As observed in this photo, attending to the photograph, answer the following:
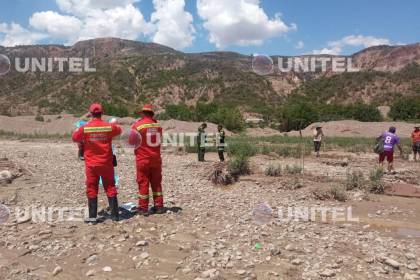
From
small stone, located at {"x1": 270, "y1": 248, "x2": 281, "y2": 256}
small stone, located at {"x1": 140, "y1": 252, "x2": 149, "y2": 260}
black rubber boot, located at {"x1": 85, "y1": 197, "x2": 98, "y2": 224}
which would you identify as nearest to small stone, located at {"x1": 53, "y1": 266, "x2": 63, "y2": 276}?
small stone, located at {"x1": 140, "y1": 252, "x2": 149, "y2": 260}

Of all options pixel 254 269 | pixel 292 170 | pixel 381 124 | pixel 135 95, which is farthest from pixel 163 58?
pixel 254 269

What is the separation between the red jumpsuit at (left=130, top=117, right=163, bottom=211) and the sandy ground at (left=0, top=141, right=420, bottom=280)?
564 mm

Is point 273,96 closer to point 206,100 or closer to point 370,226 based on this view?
point 206,100

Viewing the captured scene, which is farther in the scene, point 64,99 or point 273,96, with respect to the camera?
point 273,96

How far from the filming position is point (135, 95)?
86938 millimetres

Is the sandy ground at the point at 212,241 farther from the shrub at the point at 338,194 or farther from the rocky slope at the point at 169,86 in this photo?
the rocky slope at the point at 169,86

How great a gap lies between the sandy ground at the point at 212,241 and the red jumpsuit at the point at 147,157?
0.56 metres

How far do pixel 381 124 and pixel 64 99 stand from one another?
182 ft

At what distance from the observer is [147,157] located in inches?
284

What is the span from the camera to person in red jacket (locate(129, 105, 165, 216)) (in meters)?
7.21

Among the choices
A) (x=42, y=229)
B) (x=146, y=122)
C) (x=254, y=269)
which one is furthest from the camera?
(x=146, y=122)

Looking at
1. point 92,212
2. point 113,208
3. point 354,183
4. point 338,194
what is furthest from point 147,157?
point 354,183

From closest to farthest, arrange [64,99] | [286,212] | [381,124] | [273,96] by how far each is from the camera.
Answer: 1. [286,212]
2. [381,124]
3. [64,99]
4. [273,96]

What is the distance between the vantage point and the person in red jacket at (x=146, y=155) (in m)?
7.21
